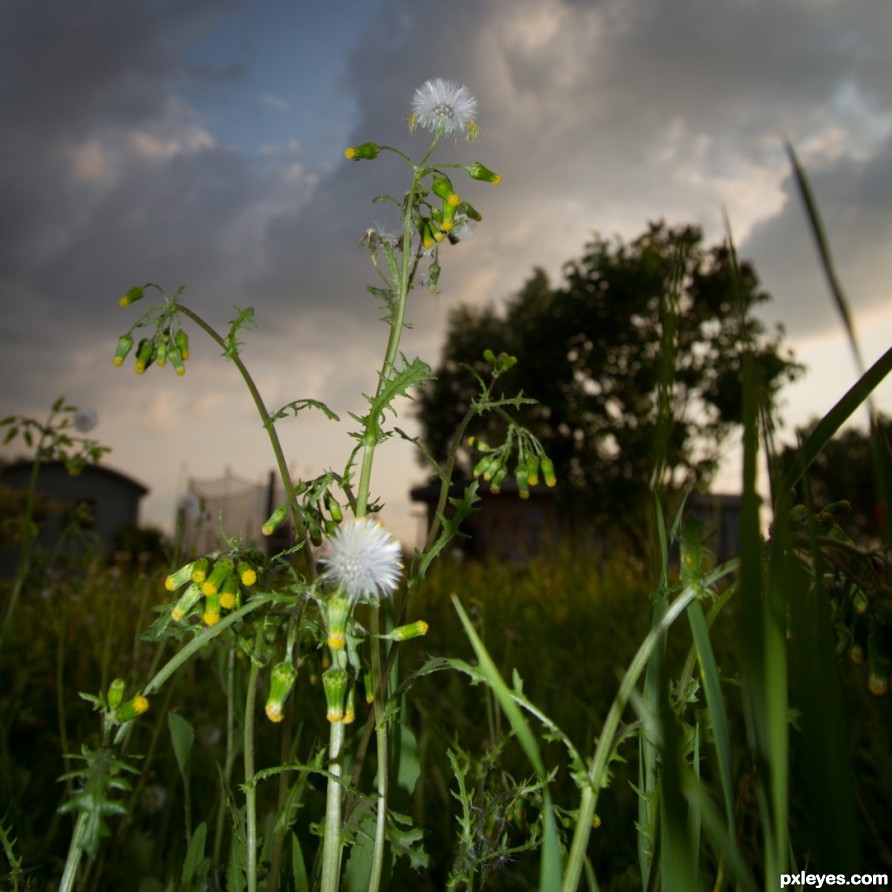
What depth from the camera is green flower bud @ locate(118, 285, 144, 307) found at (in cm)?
116

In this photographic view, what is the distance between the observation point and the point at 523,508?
18.7 meters

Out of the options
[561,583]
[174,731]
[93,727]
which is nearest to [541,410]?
[561,583]

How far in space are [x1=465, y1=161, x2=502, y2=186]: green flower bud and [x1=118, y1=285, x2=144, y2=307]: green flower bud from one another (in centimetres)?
50

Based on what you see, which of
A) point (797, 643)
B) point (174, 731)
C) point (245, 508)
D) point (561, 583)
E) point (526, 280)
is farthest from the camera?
point (526, 280)

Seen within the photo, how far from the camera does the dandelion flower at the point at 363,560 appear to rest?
787 millimetres

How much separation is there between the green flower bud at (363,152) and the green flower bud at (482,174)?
133mm

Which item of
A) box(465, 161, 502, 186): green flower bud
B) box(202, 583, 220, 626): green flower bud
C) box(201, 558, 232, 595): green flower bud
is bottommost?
box(202, 583, 220, 626): green flower bud

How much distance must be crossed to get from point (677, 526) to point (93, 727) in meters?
2.46

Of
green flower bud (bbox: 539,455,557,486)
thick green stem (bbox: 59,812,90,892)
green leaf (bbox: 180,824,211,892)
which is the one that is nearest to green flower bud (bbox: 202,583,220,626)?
thick green stem (bbox: 59,812,90,892)

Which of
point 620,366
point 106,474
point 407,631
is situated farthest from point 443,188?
point 106,474

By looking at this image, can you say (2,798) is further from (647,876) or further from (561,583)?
(561,583)

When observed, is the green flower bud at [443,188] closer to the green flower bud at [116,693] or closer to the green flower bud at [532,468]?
the green flower bud at [532,468]

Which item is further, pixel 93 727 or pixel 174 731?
pixel 93 727

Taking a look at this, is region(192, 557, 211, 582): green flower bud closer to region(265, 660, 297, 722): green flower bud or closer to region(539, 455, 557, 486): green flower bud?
region(265, 660, 297, 722): green flower bud
